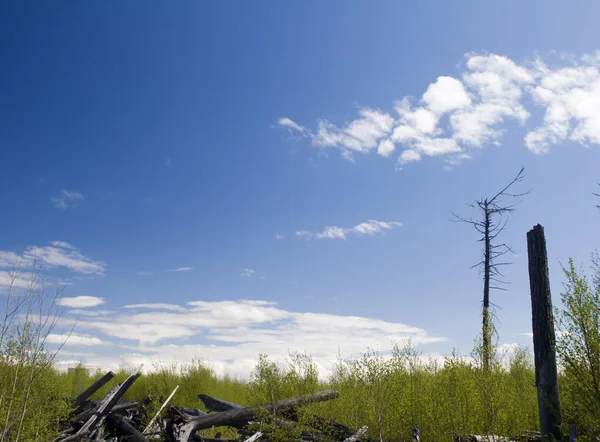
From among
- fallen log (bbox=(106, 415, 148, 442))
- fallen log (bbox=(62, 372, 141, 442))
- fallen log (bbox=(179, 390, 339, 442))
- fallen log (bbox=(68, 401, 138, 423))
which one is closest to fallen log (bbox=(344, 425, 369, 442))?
fallen log (bbox=(179, 390, 339, 442))

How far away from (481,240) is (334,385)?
10.1 metres

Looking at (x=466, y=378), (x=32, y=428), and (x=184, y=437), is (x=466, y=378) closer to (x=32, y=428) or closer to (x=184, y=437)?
(x=184, y=437)

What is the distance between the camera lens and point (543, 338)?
10211 mm

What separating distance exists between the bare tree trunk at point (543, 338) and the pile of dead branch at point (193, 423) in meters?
3.89

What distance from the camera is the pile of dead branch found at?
36.3 feet

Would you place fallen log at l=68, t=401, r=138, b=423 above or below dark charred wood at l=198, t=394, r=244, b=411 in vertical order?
below

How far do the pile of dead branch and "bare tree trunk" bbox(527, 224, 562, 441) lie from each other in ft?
12.8

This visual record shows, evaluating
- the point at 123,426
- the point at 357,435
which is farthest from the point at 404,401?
the point at 123,426

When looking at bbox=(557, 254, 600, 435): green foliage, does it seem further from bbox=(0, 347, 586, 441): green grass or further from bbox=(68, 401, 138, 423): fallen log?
bbox=(68, 401, 138, 423): fallen log

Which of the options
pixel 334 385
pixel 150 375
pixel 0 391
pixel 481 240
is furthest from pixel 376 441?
pixel 150 375

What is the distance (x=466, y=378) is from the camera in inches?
453

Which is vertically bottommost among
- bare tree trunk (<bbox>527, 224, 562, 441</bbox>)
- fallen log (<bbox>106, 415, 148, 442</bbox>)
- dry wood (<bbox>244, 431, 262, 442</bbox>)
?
fallen log (<bbox>106, 415, 148, 442</bbox>)

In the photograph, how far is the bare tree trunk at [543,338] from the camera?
9891 millimetres

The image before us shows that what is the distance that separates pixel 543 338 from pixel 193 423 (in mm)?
8159
